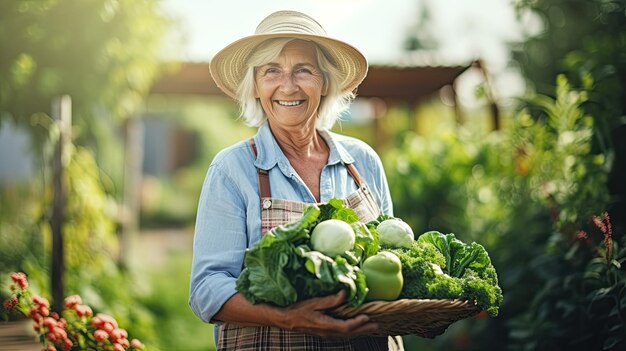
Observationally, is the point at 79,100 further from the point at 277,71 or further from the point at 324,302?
the point at 324,302

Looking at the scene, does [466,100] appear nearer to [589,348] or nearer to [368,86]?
[368,86]

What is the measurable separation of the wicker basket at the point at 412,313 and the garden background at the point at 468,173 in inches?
54.1

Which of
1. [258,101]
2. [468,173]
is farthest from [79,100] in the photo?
[258,101]

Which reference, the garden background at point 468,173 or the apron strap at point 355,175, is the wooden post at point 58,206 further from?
the apron strap at point 355,175

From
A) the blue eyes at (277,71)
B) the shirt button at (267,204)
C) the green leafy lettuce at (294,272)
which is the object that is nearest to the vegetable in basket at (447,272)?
the green leafy lettuce at (294,272)

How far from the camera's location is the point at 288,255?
7.34ft

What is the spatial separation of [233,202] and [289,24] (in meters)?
0.70

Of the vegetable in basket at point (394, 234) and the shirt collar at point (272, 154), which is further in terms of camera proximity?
the shirt collar at point (272, 154)

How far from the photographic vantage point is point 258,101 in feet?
9.58

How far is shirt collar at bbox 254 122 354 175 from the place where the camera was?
106 inches

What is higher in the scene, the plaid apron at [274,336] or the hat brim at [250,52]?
the hat brim at [250,52]

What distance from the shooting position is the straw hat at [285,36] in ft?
8.86

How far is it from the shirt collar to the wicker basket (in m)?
0.69

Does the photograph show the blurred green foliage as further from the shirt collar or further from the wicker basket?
the wicker basket
